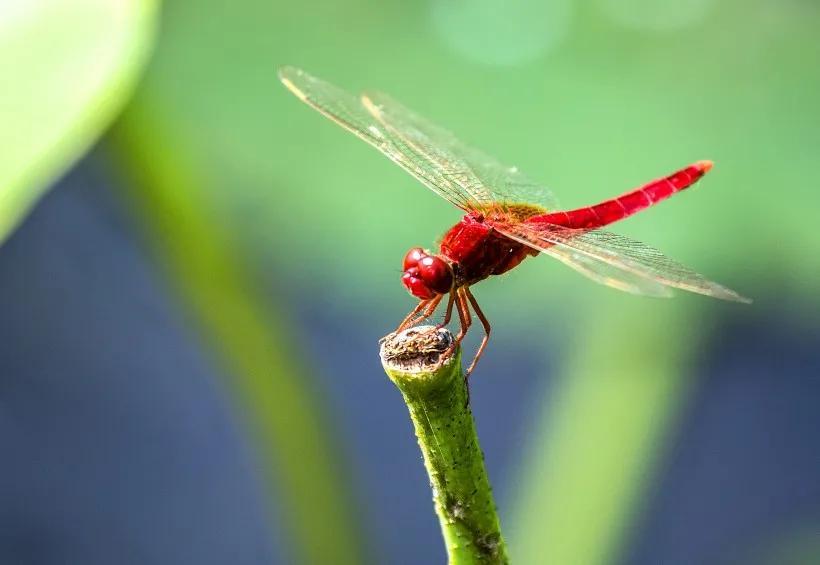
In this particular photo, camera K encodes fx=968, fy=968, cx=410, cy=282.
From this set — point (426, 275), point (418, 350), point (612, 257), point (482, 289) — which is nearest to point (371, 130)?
point (426, 275)

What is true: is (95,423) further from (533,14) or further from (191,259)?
(533,14)

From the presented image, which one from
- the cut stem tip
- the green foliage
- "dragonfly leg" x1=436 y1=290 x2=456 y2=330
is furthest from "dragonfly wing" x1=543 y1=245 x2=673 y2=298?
the green foliage

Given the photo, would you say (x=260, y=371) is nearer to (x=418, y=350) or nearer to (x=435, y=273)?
(x=435, y=273)

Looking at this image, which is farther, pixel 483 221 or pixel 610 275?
pixel 483 221

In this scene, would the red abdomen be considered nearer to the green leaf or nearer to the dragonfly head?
the dragonfly head

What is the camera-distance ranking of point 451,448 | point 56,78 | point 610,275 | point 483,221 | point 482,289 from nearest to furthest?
point 451,448 < point 56,78 < point 610,275 < point 483,221 < point 482,289

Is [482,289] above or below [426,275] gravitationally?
above

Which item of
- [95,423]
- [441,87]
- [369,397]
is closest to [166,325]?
[95,423]
